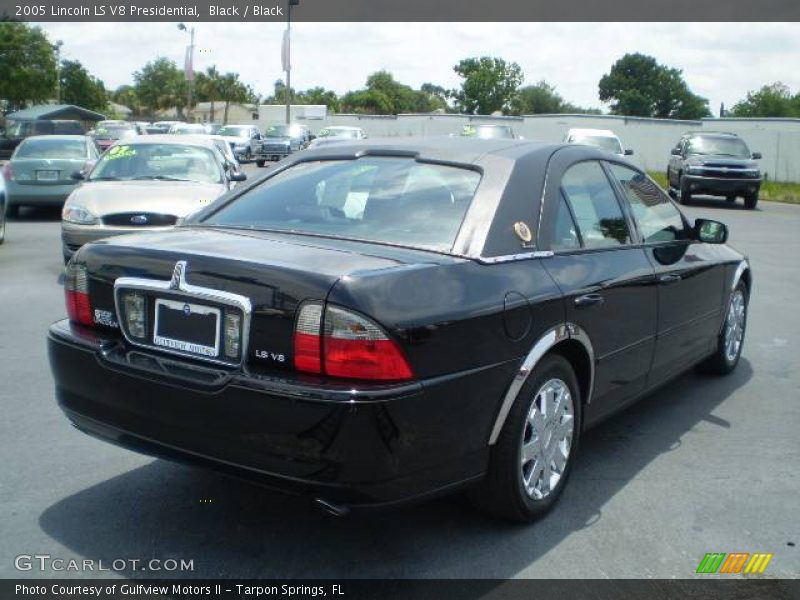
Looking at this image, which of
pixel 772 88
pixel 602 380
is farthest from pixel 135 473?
pixel 772 88

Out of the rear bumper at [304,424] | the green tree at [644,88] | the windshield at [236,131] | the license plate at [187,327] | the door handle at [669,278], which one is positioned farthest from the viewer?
the green tree at [644,88]

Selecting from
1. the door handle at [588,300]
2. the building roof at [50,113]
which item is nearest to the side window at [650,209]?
the door handle at [588,300]

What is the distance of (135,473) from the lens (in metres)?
4.49

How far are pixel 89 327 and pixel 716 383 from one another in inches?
174

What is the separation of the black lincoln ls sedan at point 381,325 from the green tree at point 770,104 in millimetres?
101277

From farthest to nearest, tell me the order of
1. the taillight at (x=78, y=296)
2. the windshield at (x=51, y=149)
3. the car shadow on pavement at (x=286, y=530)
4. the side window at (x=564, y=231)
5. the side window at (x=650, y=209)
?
1. the windshield at (x=51, y=149)
2. the side window at (x=650, y=209)
3. the side window at (x=564, y=231)
4. the taillight at (x=78, y=296)
5. the car shadow on pavement at (x=286, y=530)

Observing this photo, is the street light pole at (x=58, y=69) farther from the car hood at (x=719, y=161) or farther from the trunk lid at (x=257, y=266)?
the trunk lid at (x=257, y=266)

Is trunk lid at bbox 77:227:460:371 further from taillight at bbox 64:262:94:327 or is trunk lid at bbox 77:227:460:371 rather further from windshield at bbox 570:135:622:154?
windshield at bbox 570:135:622:154

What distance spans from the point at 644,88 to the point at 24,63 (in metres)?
71.0

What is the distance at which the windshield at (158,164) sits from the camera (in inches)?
439

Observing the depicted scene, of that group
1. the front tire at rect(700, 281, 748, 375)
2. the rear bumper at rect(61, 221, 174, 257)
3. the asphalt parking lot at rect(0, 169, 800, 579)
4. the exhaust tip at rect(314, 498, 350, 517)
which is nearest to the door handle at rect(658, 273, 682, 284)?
the asphalt parking lot at rect(0, 169, 800, 579)

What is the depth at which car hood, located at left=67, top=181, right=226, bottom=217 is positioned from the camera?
9773 mm

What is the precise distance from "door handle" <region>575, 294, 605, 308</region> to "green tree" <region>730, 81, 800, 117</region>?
332ft

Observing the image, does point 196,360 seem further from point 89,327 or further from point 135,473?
point 135,473
